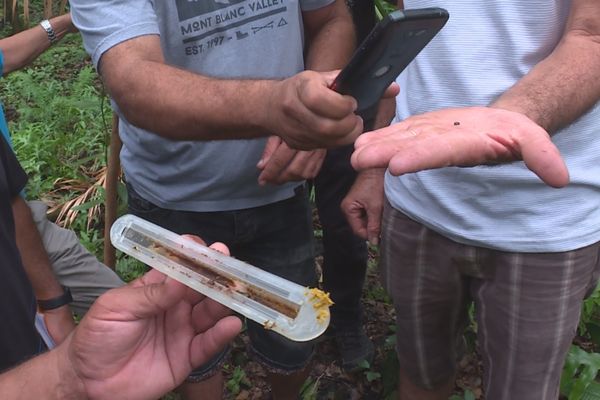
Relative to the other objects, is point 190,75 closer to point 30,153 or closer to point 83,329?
point 83,329

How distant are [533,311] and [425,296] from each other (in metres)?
0.29

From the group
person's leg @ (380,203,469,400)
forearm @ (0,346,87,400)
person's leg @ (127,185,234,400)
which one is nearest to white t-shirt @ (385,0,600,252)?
person's leg @ (380,203,469,400)

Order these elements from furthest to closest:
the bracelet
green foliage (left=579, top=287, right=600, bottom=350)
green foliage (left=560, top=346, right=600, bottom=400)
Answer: the bracelet
green foliage (left=579, top=287, right=600, bottom=350)
green foliage (left=560, top=346, right=600, bottom=400)

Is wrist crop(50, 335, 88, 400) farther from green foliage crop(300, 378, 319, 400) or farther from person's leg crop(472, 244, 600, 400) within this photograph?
green foliage crop(300, 378, 319, 400)

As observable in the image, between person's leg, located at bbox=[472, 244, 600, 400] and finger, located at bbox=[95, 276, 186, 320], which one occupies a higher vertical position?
finger, located at bbox=[95, 276, 186, 320]

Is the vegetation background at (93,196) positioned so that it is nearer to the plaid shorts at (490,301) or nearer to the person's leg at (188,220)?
the plaid shorts at (490,301)

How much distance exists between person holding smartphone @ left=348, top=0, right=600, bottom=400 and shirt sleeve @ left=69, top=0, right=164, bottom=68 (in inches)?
24.6

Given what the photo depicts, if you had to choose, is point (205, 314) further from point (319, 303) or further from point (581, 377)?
point (581, 377)

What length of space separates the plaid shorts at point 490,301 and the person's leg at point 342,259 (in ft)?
1.84

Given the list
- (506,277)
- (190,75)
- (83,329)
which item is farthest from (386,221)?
(83,329)

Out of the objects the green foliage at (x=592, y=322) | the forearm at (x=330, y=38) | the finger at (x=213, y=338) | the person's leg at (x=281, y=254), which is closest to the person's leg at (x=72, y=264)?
the person's leg at (x=281, y=254)

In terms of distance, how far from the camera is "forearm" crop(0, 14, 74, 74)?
9.37 feet

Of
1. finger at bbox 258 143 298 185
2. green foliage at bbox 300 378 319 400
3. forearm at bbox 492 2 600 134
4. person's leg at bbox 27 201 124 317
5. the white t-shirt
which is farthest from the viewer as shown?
green foliage at bbox 300 378 319 400

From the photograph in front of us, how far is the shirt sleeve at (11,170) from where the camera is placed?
4.97 feet
